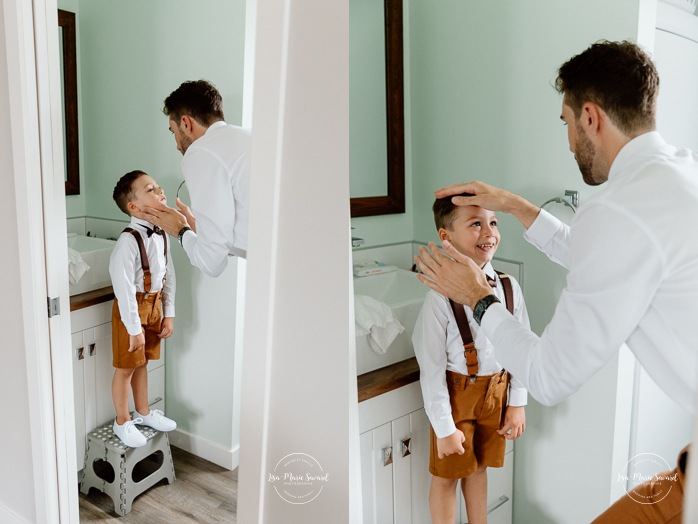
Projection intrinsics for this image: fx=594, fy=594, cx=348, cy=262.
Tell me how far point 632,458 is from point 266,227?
805 mm

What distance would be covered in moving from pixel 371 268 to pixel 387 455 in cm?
34

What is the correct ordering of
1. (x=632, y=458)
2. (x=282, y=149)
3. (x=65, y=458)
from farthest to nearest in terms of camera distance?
1. (x=65, y=458)
2. (x=282, y=149)
3. (x=632, y=458)

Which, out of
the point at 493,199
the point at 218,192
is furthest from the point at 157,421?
the point at 493,199

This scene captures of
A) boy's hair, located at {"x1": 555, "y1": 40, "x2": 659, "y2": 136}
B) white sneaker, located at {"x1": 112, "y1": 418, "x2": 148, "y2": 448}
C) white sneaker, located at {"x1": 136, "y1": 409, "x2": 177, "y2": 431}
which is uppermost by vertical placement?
boy's hair, located at {"x1": 555, "y1": 40, "x2": 659, "y2": 136}

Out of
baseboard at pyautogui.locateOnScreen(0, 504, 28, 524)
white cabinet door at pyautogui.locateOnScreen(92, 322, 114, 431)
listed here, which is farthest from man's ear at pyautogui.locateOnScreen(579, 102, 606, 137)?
baseboard at pyautogui.locateOnScreen(0, 504, 28, 524)

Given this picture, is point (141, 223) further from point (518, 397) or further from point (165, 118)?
point (518, 397)

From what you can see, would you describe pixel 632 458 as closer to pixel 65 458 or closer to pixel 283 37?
pixel 283 37

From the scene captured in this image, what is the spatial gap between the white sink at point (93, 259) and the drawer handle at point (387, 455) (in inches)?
37.4

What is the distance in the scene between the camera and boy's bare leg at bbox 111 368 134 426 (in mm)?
1615

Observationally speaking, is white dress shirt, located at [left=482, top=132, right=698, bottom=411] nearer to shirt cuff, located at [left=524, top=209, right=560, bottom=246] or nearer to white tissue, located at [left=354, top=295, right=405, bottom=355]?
shirt cuff, located at [left=524, top=209, right=560, bottom=246]

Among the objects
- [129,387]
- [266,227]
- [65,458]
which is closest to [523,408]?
[266,227]

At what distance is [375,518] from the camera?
43.3 inches

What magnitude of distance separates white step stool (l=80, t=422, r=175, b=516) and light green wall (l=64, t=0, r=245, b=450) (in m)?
0.12

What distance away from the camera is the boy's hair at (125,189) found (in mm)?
1483
